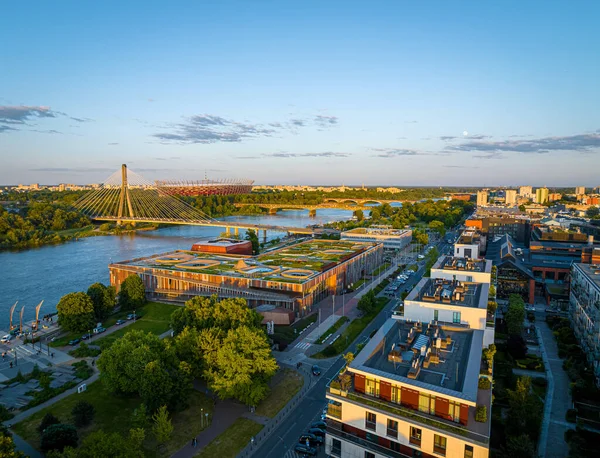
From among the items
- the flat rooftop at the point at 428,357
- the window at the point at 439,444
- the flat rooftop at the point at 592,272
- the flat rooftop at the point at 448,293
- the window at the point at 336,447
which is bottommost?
the window at the point at 336,447

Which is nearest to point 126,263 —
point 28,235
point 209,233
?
point 28,235

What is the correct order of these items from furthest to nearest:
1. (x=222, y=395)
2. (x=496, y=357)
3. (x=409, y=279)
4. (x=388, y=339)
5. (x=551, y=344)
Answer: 1. (x=409, y=279)
2. (x=551, y=344)
3. (x=496, y=357)
4. (x=222, y=395)
5. (x=388, y=339)

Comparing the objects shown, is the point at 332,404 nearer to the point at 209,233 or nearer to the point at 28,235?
the point at 28,235

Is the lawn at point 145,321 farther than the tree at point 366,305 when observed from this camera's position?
No

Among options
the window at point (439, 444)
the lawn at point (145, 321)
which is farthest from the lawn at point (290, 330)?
the window at point (439, 444)

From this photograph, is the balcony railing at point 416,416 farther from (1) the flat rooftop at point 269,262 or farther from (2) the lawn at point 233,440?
(1) the flat rooftop at point 269,262

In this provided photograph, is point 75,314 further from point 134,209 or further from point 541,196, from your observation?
point 541,196

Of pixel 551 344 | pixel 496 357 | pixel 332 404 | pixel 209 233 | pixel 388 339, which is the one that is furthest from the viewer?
pixel 209 233
